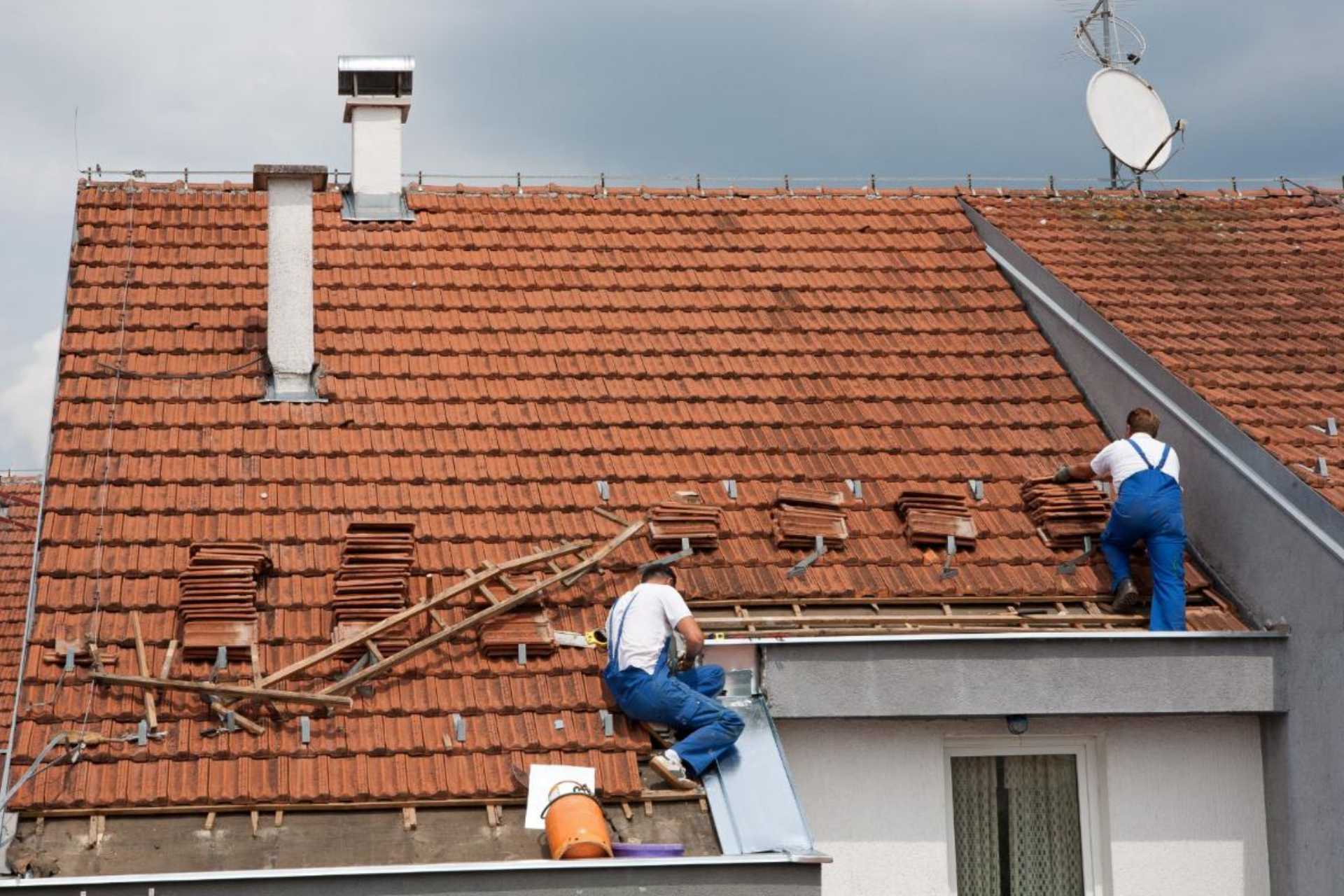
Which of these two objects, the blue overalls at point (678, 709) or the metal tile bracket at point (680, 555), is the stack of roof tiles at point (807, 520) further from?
the blue overalls at point (678, 709)

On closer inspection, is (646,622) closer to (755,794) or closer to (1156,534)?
(755,794)

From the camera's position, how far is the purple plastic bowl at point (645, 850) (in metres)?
8.26

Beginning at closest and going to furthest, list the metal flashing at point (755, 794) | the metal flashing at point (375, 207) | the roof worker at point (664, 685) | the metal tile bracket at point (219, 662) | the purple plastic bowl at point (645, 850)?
1. the purple plastic bowl at point (645, 850)
2. the metal flashing at point (755, 794)
3. the roof worker at point (664, 685)
4. the metal tile bracket at point (219, 662)
5. the metal flashing at point (375, 207)

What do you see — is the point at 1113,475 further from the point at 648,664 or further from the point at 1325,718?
the point at 648,664

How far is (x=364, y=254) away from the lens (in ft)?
43.1

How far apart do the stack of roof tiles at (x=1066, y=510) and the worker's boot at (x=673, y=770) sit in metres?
3.24

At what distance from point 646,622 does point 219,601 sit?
2.47m

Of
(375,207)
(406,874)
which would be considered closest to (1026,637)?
(406,874)

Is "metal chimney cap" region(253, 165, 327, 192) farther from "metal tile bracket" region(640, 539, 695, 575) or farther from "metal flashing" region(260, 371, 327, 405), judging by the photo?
"metal tile bracket" region(640, 539, 695, 575)


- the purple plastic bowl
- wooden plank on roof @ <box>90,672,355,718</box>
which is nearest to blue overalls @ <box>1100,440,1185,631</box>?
the purple plastic bowl

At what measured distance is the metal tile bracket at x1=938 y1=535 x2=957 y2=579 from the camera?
10.4 meters

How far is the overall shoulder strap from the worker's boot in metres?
3.56

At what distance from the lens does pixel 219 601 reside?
31.2 feet

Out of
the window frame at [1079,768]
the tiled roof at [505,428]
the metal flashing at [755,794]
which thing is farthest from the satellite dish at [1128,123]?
the metal flashing at [755,794]
